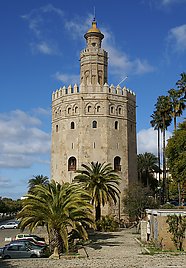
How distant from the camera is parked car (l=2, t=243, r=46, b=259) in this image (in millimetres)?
21263

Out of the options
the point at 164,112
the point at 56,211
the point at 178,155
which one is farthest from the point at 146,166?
the point at 56,211

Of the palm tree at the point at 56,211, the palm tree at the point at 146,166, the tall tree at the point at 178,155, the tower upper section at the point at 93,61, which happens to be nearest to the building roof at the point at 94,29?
the tower upper section at the point at 93,61

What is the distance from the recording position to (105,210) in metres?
41.1

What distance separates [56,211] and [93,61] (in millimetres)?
26743

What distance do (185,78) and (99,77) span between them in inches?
499

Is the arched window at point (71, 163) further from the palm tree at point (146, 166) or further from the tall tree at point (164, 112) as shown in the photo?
the palm tree at point (146, 166)

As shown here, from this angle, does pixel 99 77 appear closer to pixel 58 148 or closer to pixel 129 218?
pixel 58 148

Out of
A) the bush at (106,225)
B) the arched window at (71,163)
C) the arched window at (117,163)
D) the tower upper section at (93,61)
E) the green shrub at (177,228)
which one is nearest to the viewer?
the green shrub at (177,228)

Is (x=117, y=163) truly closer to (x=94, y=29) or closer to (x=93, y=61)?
(x=93, y=61)

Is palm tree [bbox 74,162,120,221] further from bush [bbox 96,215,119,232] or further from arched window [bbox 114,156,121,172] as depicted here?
arched window [bbox 114,156,121,172]

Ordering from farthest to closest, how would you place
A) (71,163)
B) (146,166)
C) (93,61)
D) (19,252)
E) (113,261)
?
(146,166) → (93,61) → (71,163) → (19,252) → (113,261)

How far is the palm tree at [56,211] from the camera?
21172 mm

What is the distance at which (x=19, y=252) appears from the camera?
837 inches

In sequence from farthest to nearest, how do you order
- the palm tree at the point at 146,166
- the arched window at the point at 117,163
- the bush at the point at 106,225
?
the palm tree at the point at 146,166
the arched window at the point at 117,163
the bush at the point at 106,225
